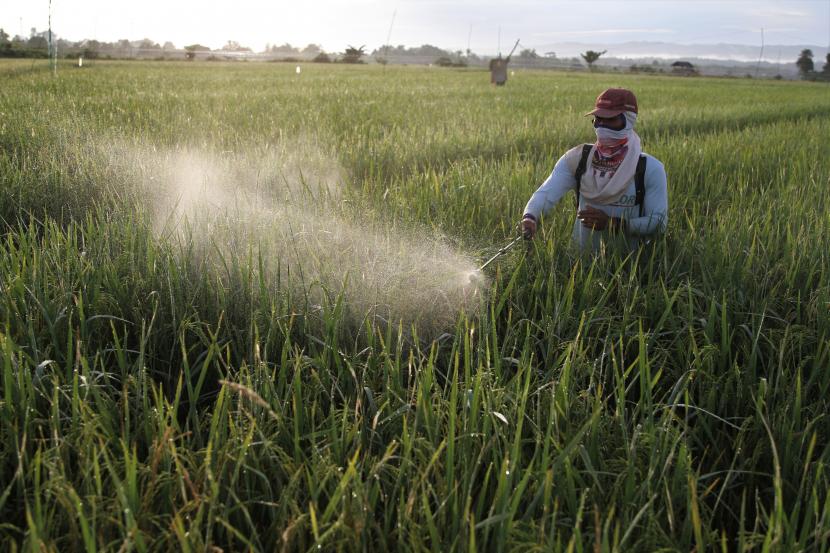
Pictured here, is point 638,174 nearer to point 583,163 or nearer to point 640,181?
point 640,181

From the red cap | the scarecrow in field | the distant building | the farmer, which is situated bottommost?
the farmer

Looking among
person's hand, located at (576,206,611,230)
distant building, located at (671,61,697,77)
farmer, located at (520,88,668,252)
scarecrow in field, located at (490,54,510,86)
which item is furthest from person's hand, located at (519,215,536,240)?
distant building, located at (671,61,697,77)

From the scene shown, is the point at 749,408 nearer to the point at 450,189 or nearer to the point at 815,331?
the point at 815,331

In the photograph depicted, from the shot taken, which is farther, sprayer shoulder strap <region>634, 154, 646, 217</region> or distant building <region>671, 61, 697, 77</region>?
distant building <region>671, 61, 697, 77</region>

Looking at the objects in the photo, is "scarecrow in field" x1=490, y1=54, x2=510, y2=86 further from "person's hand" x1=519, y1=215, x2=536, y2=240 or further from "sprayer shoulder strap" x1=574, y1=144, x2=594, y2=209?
"person's hand" x1=519, y1=215, x2=536, y2=240

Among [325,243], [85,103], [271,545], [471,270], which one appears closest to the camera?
[271,545]

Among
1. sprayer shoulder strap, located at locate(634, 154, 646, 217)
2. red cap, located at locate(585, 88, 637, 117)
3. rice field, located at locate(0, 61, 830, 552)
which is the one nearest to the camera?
rice field, located at locate(0, 61, 830, 552)

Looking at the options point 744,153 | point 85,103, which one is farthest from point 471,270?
point 85,103

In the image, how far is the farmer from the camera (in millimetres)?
2494

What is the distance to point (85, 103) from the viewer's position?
7953 mm

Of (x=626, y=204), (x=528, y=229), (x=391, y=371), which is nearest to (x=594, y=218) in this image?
(x=626, y=204)

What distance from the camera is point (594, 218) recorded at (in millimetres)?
2615

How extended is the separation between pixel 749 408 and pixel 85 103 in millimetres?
8402

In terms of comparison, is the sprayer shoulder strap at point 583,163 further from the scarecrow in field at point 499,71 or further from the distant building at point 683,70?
the distant building at point 683,70
